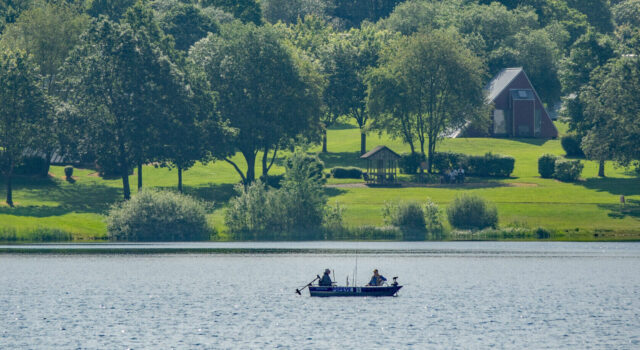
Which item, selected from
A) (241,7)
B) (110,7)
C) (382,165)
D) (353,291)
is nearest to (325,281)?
(353,291)

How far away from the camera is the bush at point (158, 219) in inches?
3688

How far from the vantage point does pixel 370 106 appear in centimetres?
12800

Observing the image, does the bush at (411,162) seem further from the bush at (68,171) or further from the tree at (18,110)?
the tree at (18,110)

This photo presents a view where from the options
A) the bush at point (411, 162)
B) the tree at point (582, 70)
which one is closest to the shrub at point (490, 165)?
the bush at point (411, 162)

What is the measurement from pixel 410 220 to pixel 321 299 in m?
30.1

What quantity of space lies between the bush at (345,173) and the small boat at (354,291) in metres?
58.5

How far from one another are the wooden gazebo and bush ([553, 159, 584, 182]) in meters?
18.2

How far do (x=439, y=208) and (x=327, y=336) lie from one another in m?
50.7

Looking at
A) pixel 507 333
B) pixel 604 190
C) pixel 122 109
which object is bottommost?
pixel 507 333

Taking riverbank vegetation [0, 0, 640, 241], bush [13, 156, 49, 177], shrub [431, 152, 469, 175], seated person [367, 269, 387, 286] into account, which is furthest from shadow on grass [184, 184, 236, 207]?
seated person [367, 269, 387, 286]

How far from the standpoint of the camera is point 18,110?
359 ft

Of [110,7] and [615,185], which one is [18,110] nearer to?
[110,7]

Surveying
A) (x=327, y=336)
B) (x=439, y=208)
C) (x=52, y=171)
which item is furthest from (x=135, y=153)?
(x=327, y=336)

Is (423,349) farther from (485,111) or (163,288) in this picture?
(485,111)
